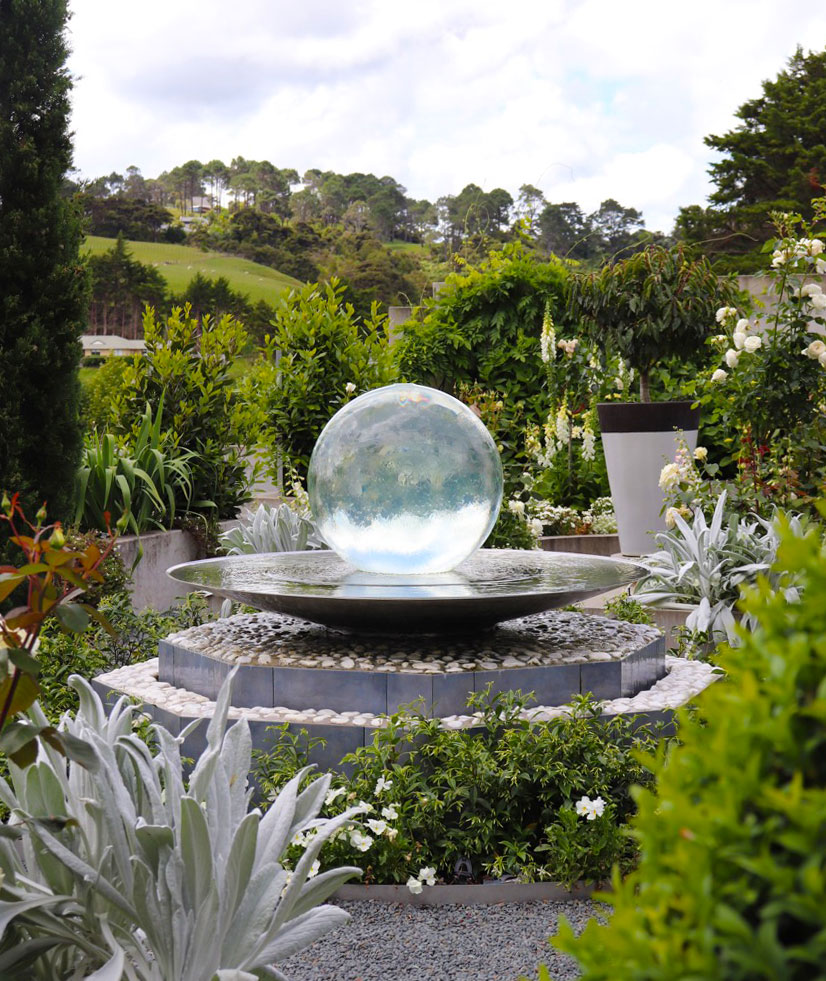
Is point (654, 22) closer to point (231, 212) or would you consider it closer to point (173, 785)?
point (173, 785)

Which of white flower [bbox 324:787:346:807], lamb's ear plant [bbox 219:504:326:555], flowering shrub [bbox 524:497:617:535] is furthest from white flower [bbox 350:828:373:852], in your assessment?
flowering shrub [bbox 524:497:617:535]

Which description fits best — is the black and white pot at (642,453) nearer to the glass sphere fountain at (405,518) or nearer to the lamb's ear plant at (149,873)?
the glass sphere fountain at (405,518)

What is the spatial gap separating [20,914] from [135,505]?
6243mm

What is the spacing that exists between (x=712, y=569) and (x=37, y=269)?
495cm

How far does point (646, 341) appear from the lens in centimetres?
855

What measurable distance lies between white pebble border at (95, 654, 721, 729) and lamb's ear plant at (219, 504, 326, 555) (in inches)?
74.9

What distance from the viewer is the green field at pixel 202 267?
148ft

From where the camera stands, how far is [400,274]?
42.2 m

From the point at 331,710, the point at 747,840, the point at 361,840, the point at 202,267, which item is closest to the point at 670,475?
the point at 331,710

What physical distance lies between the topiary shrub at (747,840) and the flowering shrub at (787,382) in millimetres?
5879

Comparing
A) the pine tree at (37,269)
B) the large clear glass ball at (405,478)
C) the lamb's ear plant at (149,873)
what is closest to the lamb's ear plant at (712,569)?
the large clear glass ball at (405,478)

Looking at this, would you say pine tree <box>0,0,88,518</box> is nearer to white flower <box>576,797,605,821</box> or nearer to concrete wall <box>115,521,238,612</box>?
concrete wall <box>115,521,238,612</box>

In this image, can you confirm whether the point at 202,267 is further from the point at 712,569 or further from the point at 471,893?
the point at 471,893

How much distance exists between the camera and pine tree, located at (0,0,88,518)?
22.4 ft
